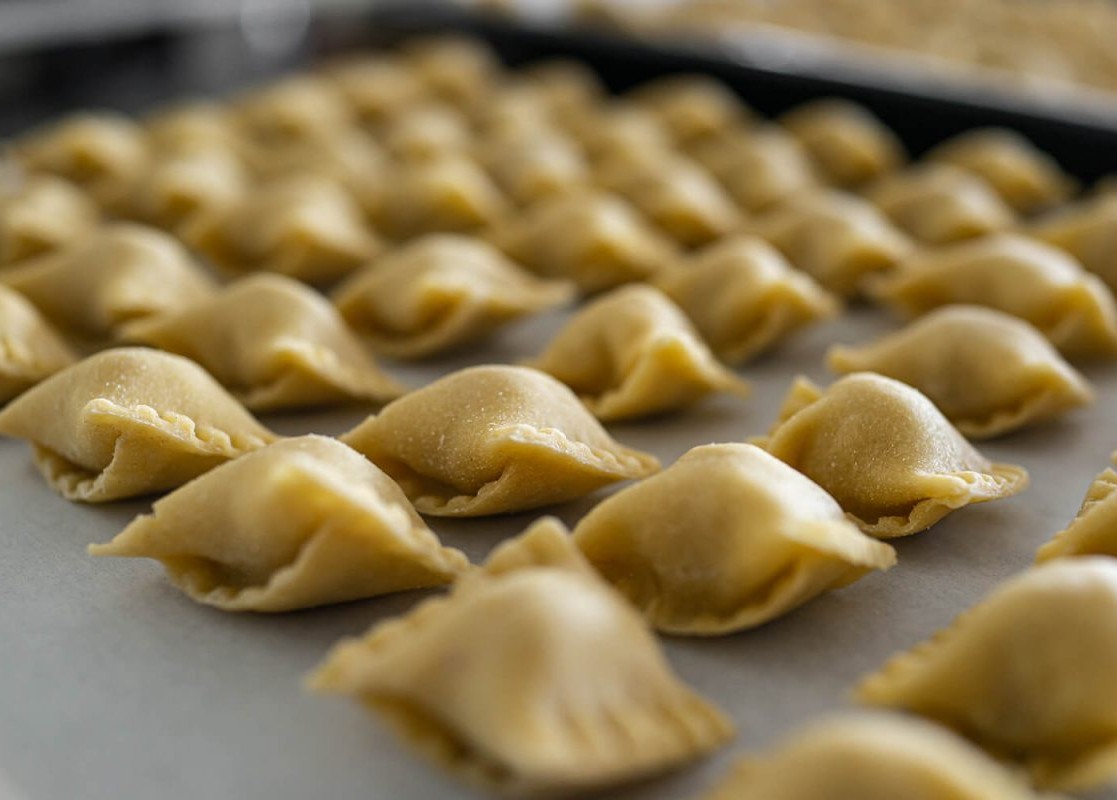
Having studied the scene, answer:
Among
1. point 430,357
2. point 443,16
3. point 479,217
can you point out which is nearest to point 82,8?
point 443,16

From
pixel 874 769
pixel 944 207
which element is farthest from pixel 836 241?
pixel 874 769

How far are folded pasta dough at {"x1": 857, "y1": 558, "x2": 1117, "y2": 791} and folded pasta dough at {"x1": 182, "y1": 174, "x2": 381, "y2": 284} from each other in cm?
157

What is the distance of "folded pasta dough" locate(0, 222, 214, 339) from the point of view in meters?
2.12

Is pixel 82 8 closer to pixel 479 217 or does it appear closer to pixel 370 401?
pixel 479 217

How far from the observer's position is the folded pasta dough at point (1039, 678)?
3.59 ft

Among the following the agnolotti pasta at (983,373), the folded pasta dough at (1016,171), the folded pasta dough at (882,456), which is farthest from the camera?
the folded pasta dough at (1016,171)

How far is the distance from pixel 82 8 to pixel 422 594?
3038 mm

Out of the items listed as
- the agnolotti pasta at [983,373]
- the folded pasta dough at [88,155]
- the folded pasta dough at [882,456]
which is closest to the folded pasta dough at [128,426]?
the folded pasta dough at [882,456]

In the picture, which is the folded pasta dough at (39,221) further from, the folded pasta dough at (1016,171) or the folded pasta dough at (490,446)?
the folded pasta dough at (1016,171)

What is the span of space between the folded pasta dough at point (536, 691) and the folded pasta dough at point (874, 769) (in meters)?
0.12

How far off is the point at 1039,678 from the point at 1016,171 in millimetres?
2046

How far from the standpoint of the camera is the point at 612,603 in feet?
3.70

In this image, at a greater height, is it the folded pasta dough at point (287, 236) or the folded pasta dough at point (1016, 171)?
the folded pasta dough at point (1016, 171)

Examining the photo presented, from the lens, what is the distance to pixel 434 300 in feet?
7.10
